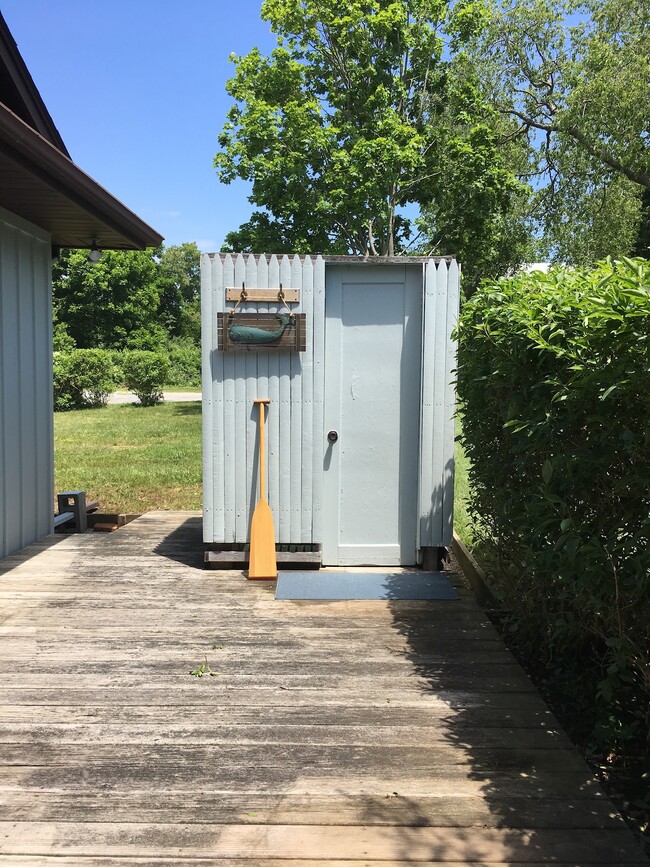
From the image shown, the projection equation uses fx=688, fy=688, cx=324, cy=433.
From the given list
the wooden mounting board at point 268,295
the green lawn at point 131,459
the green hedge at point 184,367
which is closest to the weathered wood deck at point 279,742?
the wooden mounting board at point 268,295

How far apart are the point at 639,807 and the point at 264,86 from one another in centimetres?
1926

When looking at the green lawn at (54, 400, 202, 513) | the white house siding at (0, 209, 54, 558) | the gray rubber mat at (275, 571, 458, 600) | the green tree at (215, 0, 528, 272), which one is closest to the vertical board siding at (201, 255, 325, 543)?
the gray rubber mat at (275, 571, 458, 600)

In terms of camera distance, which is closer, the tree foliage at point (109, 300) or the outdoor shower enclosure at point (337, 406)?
the outdoor shower enclosure at point (337, 406)

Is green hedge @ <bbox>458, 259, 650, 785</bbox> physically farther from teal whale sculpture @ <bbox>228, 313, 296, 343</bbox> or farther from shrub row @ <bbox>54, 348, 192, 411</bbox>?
shrub row @ <bbox>54, 348, 192, 411</bbox>

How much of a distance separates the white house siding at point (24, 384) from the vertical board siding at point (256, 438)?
191 cm

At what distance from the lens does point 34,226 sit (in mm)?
6484

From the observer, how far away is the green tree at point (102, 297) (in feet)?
117

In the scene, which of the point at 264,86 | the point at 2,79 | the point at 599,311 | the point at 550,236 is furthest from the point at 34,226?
the point at 550,236

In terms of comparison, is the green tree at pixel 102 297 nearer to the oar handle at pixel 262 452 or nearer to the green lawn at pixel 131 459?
the green lawn at pixel 131 459

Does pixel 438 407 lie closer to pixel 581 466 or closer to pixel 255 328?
pixel 255 328

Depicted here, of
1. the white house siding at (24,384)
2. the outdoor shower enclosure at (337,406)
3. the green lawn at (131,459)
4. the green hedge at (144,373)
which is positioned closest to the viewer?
the outdoor shower enclosure at (337,406)

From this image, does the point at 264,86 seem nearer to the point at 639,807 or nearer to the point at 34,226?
the point at 34,226

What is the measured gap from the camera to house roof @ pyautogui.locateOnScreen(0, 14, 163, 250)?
14.2 feet

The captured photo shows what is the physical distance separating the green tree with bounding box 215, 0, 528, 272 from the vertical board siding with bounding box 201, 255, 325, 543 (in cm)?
1151
